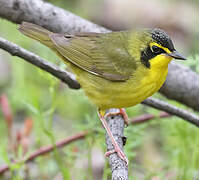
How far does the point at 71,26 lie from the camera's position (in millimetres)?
4812

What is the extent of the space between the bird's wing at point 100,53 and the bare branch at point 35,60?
1.05 feet

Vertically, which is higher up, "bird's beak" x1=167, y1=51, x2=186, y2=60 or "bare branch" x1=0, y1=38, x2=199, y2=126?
"bird's beak" x1=167, y1=51, x2=186, y2=60

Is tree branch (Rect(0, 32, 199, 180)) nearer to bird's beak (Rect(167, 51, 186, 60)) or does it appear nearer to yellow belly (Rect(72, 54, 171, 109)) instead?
yellow belly (Rect(72, 54, 171, 109))

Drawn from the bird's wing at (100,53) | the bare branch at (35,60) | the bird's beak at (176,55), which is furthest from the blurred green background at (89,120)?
the bird's beak at (176,55)

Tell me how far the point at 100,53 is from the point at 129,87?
0.66 meters

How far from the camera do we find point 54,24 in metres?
4.75

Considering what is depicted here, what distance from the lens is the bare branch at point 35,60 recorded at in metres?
3.64

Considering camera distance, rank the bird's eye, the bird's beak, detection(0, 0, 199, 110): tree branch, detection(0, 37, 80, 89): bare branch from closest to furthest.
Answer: detection(0, 37, 80, 89): bare branch < the bird's beak < the bird's eye < detection(0, 0, 199, 110): tree branch

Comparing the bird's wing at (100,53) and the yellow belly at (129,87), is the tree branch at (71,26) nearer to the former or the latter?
the bird's wing at (100,53)

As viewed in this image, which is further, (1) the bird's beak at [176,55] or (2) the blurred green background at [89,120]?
(2) the blurred green background at [89,120]

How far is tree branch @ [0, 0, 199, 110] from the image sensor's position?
4539 mm

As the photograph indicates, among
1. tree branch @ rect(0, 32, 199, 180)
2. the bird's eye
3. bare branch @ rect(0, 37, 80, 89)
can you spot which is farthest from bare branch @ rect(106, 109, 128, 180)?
the bird's eye

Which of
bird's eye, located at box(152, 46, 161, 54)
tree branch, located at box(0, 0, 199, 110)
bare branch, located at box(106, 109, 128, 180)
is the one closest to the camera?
bare branch, located at box(106, 109, 128, 180)

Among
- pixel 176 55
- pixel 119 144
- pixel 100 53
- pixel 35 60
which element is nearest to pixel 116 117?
pixel 119 144
